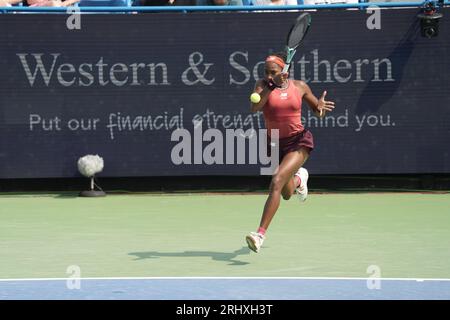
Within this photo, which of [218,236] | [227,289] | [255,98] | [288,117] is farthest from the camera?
[218,236]

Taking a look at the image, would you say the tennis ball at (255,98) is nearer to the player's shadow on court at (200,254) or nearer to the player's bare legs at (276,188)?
the player's bare legs at (276,188)

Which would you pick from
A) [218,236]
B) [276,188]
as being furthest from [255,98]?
[218,236]

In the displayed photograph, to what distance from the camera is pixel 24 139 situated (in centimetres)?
1249

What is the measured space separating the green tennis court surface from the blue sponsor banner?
51cm

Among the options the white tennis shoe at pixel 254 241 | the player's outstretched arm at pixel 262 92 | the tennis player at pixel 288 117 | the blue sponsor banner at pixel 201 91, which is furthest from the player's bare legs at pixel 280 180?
the blue sponsor banner at pixel 201 91

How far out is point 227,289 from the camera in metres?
6.95

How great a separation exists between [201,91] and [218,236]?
11.0 ft

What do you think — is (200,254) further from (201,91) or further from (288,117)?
(201,91)

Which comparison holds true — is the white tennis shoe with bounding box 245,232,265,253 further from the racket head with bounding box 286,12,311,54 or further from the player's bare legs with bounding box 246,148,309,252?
the racket head with bounding box 286,12,311,54

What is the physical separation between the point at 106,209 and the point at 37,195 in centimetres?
159

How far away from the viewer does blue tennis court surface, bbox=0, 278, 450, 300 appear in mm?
6688

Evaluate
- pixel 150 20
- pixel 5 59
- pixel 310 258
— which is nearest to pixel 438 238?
pixel 310 258

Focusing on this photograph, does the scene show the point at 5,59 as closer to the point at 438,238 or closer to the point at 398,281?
the point at 438,238

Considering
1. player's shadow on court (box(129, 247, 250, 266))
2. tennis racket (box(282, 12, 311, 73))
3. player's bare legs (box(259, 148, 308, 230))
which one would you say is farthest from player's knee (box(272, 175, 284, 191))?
tennis racket (box(282, 12, 311, 73))
